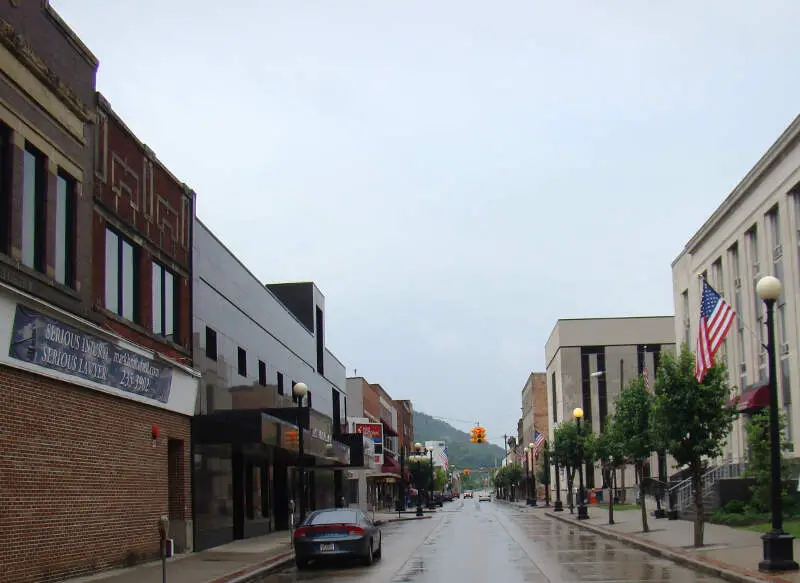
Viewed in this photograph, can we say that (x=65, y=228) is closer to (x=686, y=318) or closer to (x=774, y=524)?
(x=774, y=524)

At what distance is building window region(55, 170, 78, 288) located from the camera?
66.8ft

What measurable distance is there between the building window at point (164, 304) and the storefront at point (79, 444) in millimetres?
1130

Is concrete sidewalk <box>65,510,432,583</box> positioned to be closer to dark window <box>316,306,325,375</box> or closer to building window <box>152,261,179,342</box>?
building window <box>152,261,179,342</box>

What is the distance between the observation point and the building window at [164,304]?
1056 inches

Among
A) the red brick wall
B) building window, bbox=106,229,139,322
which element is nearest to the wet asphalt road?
the red brick wall

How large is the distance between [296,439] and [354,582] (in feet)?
41.2

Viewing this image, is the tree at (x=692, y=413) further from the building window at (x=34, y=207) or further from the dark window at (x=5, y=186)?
the dark window at (x=5, y=186)

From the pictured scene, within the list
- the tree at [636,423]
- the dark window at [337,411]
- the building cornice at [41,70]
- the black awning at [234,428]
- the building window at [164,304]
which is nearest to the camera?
the building cornice at [41,70]

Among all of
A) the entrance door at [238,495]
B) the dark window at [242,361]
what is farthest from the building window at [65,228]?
the dark window at [242,361]

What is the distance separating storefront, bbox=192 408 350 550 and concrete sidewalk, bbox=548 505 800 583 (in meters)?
11.0

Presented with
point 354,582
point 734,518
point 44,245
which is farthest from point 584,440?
point 44,245

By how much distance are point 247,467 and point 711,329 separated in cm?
1861

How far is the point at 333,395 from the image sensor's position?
198 ft

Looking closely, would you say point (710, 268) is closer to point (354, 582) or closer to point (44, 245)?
point (354, 582)
